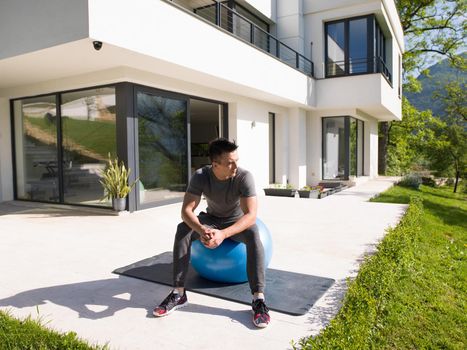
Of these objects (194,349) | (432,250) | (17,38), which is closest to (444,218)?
(432,250)

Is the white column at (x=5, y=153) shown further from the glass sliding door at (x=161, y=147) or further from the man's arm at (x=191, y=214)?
the man's arm at (x=191, y=214)

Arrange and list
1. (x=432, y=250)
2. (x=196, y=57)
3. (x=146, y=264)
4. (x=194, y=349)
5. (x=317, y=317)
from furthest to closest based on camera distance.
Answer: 1. (x=196, y=57)
2. (x=432, y=250)
3. (x=146, y=264)
4. (x=317, y=317)
5. (x=194, y=349)

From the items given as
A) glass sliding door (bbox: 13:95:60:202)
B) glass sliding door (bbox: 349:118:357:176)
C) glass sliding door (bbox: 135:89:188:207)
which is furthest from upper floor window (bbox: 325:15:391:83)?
glass sliding door (bbox: 13:95:60:202)

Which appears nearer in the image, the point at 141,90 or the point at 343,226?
the point at 343,226

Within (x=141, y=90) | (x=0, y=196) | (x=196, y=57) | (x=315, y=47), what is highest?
(x=315, y=47)

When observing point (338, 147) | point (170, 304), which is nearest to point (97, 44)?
point (170, 304)

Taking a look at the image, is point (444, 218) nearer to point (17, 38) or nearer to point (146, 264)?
point (146, 264)

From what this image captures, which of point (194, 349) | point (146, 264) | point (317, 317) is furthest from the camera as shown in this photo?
point (146, 264)

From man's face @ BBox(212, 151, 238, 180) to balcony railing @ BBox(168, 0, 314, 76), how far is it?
640cm

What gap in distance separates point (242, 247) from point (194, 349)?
3.71 ft

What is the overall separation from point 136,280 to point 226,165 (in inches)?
63.4

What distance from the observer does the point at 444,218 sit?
9.75m

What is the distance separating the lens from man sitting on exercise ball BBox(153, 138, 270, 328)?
3188 mm

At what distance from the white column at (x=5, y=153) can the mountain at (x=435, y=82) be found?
80.8ft
